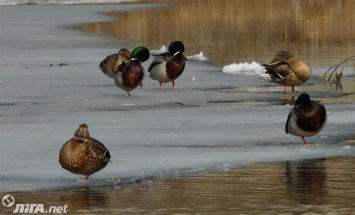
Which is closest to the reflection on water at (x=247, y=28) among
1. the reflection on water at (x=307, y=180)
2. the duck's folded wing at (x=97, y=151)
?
the reflection on water at (x=307, y=180)

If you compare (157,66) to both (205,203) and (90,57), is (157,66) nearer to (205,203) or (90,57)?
(90,57)

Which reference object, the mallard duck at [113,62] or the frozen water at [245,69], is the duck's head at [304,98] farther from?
the frozen water at [245,69]

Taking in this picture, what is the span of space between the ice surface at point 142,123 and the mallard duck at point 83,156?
145 mm

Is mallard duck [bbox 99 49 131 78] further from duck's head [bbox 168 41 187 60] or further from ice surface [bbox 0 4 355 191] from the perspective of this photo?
duck's head [bbox 168 41 187 60]

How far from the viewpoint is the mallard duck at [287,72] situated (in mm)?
17609

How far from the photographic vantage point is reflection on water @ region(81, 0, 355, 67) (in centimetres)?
2534

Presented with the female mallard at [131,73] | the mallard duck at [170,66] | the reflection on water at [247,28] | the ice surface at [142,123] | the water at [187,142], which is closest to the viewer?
the water at [187,142]

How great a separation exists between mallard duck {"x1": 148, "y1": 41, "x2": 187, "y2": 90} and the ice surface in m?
0.23

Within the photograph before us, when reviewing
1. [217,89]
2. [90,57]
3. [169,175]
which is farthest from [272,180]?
[90,57]

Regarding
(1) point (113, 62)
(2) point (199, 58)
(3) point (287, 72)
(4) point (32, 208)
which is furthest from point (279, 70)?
(4) point (32, 208)

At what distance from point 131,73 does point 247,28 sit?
54.0 ft

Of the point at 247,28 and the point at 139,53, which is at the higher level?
the point at 247,28

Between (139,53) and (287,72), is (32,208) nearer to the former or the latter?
(139,53)

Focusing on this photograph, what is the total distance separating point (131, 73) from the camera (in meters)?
17.2
